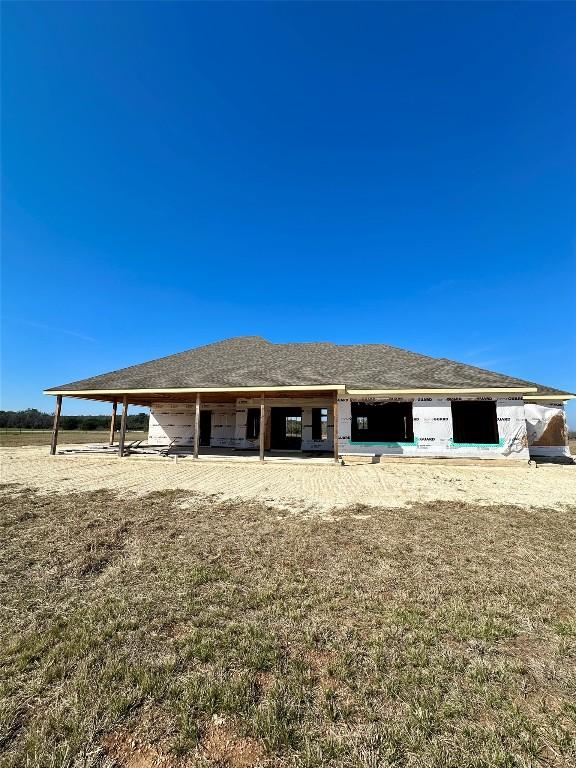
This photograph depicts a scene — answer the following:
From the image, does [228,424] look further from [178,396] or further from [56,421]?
[56,421]

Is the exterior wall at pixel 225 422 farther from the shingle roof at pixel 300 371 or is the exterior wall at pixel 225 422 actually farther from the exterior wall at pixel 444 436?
the exterior wall at pixel 444 436

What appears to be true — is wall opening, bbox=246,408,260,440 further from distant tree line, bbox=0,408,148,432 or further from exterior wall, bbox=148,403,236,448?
distant tree line, bbox=0,408,148,432

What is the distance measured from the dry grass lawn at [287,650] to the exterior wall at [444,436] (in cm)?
998

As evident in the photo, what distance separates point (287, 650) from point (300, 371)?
550 inches

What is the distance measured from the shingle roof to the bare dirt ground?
338 cm

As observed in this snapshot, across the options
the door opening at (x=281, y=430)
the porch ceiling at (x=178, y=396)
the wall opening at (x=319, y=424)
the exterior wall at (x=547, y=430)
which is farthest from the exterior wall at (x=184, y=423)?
the exterior wall at (x=547, y=430)

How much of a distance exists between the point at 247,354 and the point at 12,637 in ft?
60.6

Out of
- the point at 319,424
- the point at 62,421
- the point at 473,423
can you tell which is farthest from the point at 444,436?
the point at 62,421

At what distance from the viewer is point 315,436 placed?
18.7 m

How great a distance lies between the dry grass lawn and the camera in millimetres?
1918

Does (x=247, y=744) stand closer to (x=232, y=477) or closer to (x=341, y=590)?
(x=341, y=590)

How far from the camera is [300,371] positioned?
647 inches

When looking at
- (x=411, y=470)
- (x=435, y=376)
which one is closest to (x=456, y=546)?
(x=411, y=470)

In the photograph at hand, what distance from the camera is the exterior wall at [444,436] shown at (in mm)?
14719
